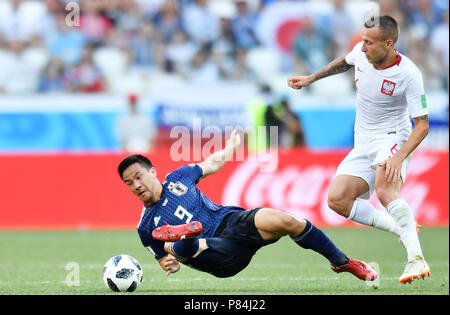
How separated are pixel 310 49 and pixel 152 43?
3202mm

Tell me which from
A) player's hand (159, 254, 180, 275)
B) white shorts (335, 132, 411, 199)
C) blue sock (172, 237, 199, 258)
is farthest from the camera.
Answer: white shorts (335, 132, 411, 199)

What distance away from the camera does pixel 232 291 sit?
7.92 meters

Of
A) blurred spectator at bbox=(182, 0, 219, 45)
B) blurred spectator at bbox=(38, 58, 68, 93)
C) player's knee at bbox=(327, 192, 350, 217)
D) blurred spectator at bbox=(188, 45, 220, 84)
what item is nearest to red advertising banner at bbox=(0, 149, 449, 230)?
blurred spectator at bbox=(38, 58, 68, 93)

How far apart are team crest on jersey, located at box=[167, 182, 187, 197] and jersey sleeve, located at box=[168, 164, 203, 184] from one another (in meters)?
0.11

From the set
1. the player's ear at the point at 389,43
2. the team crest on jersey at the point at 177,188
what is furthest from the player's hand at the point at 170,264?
the player's ear at the point at 389,43

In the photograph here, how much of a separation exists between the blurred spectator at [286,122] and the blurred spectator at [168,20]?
10.4ft

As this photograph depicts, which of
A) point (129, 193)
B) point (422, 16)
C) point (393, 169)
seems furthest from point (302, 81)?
point (422, 16)

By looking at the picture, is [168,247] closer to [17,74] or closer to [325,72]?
[325,72]

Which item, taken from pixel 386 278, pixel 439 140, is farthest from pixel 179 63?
pixel 386 278

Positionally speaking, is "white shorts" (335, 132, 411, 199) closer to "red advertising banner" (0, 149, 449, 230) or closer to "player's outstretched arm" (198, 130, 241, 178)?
"player's outstretched arm" (198, 130, 241, 178)

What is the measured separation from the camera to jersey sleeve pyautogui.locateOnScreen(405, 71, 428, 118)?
25.7ft

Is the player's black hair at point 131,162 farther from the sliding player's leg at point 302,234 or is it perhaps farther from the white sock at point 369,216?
the white sock at point 369,216

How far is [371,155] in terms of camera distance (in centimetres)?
842

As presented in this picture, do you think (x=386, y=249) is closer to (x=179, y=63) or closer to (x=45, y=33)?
(x=179, y=63)
